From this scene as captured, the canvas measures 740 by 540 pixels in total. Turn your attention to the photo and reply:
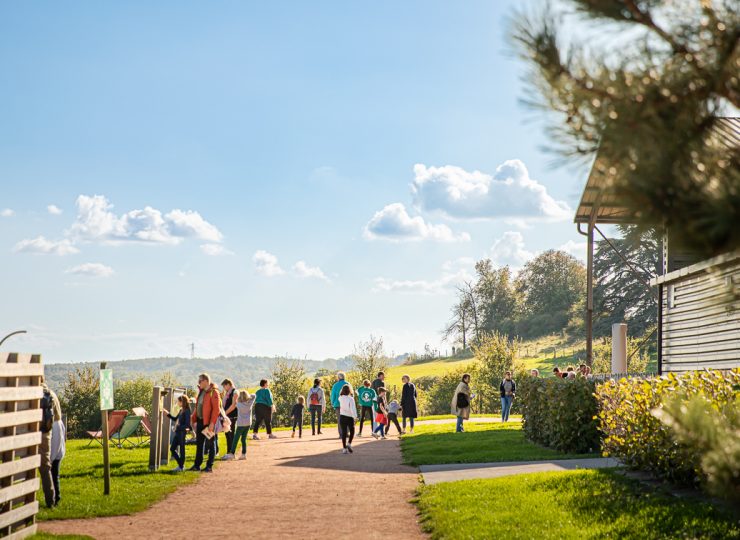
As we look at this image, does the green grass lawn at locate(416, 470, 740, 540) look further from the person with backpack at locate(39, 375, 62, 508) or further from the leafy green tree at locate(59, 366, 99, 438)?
the leafy green tree at locate(59, 366, 99, 438)

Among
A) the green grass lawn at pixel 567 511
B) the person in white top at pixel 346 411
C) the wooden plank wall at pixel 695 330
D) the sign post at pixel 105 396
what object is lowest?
the green grass lawn at pixel 567 511

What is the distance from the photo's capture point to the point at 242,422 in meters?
20.5

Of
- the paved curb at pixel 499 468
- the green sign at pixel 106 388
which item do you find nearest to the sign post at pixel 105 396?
the green sign at pixel 106 388

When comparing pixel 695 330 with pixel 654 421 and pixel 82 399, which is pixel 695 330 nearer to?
pixel 654 421

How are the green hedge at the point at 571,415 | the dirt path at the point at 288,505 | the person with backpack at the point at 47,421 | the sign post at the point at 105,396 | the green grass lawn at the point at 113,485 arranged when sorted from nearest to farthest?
the dirt path at the point at 288,505 → the person with backpack at the point at 47,421 → the green grass lawn at the point at 113,485 → the sign post at the point at 105,396 → the green hedge at the point at 571,415

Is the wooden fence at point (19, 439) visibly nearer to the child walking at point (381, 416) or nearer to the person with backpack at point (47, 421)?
the person with backpack at point (47, 421)

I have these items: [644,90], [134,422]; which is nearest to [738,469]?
[644,90]

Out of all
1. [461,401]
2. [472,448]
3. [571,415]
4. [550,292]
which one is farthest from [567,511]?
[550,292]

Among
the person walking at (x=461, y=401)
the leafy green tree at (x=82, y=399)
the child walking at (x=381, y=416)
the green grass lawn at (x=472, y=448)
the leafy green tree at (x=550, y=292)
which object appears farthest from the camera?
the leafy green tree at (x=550, y=292)

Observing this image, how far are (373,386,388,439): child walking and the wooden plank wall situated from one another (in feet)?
27.5

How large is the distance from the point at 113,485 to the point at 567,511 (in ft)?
26.0

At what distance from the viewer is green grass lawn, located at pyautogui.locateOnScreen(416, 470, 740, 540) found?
30.4 ft

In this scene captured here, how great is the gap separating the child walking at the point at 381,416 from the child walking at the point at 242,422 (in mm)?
5440

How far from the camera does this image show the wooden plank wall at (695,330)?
16938 mm
